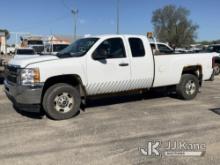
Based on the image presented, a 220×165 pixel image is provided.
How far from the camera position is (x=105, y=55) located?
7496mm

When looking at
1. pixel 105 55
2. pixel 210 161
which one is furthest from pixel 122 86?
pixel 210 161

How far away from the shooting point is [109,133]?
5.99 metres

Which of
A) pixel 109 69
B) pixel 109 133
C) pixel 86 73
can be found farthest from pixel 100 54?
pixel 109 133

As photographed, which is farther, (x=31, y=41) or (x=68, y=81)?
(x=31, y=41)

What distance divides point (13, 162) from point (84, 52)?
3.39 meters

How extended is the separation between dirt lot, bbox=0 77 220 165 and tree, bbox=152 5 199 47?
70532 mm

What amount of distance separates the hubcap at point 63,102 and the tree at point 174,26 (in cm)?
7155

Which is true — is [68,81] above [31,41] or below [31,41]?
below

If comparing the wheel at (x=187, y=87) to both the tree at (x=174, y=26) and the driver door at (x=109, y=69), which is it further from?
the tree at (x=174, y=26)

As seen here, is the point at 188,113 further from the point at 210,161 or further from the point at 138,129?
the point at 210,161

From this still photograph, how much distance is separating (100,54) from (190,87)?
3474 mm

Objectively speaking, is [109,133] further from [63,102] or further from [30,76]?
[30,76]

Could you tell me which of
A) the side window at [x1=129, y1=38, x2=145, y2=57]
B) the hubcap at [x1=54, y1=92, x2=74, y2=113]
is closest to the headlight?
the hubcap at [x1=54, y1=92, x2=74, y2=113]

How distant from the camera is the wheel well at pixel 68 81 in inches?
273
